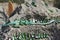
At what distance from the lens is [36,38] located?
3904mm

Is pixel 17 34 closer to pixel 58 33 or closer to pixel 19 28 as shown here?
pixel 19 28

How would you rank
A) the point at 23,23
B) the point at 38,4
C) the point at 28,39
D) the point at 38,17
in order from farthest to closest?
the point at 38,4
the point at 38,17
the point at 23,23
the point at 28,39

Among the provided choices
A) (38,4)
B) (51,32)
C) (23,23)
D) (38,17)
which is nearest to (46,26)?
(51,32)

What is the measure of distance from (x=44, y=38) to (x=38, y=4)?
1.68m

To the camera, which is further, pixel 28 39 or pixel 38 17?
pixel 38 17

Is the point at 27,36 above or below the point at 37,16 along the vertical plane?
below

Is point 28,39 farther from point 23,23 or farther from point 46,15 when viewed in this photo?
point 46,15

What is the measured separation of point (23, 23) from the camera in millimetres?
4137

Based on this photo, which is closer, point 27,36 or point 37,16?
point 27,36

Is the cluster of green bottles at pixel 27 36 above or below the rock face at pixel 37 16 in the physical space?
below

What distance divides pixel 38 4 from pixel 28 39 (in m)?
1.73

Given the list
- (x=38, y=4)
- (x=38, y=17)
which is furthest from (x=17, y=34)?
(x=38, y=4)

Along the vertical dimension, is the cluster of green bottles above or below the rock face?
below

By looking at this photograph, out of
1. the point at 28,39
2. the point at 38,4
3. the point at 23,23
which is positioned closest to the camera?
the point at 28,39
